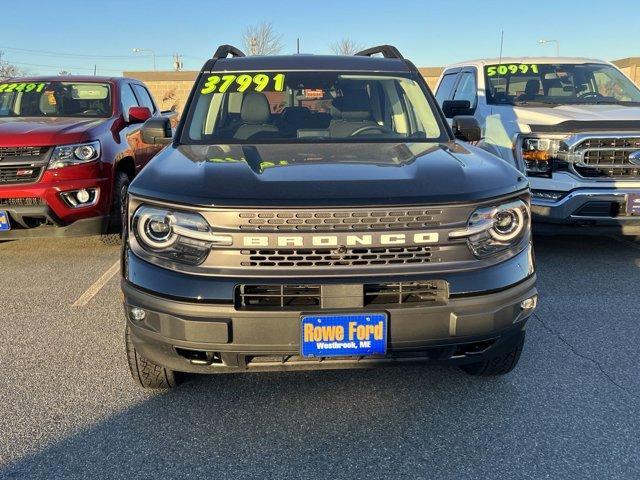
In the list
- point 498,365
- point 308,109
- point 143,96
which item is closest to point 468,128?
point 308,109

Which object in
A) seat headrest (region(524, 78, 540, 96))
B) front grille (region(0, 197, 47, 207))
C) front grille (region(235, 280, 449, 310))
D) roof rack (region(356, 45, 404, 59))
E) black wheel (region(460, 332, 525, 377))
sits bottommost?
black wheel (region(460, 332, 525, 377))

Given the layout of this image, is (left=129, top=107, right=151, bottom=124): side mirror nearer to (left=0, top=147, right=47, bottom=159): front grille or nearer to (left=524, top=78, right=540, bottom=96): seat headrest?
(left=0, top=147, right=47, bottom=159): front grille

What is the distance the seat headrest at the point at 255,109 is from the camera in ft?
12.5

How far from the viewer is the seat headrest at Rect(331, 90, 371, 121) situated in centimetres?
391

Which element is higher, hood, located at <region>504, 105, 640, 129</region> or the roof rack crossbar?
the roof rack crossbar

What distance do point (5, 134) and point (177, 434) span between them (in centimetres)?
380

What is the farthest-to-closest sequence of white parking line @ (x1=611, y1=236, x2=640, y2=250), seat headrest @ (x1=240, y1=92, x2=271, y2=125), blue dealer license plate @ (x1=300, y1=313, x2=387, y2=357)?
white parking line @ (x1=611, y1=236, x2=640, y2=250) < seat headrest @ (x1=240, y1=92, x2=271, y2=125) < blue dealer license plate @ (x1=300, y1=313, x2=387, y2=357)

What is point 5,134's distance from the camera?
527cm

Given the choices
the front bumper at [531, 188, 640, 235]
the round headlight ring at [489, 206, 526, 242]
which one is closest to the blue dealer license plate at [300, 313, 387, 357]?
the round headlight ring at [489, 206, 526, 242]

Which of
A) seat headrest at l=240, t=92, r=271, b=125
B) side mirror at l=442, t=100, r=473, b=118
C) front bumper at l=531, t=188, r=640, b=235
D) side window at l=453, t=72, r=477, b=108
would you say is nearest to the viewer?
seat headrest at l=240, t=92, r=271, b=125

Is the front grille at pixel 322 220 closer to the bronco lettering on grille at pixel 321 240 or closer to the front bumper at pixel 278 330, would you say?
the bronco lettering on grille at pixel 321 240

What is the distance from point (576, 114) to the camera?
18.0 ft

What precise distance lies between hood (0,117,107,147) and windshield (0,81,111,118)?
2.48 feet

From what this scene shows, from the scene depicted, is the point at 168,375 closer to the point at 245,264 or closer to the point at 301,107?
the point at 245,264
